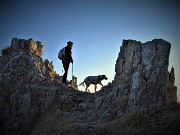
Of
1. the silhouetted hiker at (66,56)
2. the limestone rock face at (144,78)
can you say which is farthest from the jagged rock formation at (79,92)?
the silhouetted hiker at (66,56)

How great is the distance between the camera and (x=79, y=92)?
1589 cm

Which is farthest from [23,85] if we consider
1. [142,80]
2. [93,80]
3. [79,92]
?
[142,80]

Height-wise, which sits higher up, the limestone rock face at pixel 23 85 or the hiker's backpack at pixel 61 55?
the hiker's backpack at pixel 61 55

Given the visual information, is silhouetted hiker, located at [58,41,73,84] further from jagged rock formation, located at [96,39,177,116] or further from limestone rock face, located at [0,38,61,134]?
jagged rock formation, located at [96,39,177,116]

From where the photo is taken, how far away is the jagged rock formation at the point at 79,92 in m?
10.8

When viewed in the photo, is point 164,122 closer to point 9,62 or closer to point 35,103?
point 35,103

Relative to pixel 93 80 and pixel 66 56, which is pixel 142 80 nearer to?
pixel 66 56

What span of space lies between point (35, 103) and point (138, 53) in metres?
7.04

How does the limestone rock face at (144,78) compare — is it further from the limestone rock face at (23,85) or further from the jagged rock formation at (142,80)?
the limestone rock face at (23,85)

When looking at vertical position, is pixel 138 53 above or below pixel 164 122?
above

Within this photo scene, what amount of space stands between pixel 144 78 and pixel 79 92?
5.81m

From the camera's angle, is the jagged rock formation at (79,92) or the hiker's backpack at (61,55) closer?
the jagged rock formation at (79,92)

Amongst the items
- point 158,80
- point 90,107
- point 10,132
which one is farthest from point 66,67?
point 158,80

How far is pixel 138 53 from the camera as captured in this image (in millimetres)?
11836
